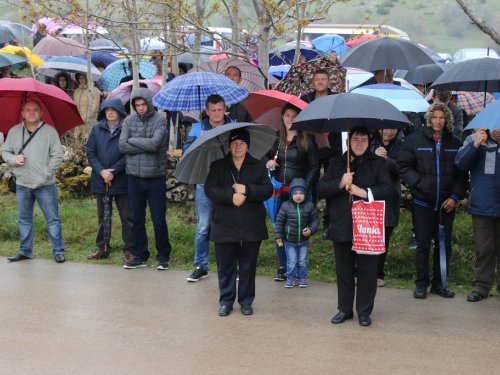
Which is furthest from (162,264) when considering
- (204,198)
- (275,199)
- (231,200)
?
(231,200)

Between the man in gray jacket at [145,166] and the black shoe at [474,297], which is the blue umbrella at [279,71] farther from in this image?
the black shoe at [474,297]

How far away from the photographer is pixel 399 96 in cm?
798

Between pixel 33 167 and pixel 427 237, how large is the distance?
4.73 meters

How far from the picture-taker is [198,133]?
7.50m

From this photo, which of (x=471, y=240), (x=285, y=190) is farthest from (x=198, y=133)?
(x=471, y=240)

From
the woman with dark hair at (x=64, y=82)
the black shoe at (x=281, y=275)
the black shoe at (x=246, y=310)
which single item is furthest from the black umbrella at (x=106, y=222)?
the woman with dark hair at (x=64, y=82)

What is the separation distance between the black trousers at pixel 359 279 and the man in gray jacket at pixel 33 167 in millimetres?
3789

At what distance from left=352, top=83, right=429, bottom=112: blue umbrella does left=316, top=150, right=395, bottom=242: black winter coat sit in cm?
182

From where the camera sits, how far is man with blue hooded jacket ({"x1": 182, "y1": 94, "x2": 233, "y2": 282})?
286 inches

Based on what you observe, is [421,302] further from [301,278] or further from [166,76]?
[166,76]

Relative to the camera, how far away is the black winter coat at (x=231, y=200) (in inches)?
250

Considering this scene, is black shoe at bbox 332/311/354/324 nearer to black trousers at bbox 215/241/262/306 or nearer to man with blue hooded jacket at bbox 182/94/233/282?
black trousers at bbox 215/241/262/306

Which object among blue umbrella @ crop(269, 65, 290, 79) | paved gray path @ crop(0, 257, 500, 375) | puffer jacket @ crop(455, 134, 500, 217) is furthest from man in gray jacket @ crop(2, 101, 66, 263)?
blue umbrella @ crop(269, 65, 290, 79)

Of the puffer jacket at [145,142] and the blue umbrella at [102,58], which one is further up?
the blue umbrella at [102,58]
